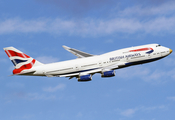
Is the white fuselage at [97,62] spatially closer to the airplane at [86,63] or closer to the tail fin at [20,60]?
the airplane at [86,63]

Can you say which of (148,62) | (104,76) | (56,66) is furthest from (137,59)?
(56,66)

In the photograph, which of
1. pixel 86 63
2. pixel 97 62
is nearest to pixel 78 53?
pixel 86 63

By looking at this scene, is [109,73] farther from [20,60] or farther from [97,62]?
[20,60]

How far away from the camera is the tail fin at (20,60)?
7088cm

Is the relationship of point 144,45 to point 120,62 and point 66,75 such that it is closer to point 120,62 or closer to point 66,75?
point 120,62

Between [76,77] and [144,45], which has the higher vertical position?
[144,45]

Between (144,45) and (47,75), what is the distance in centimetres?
2503

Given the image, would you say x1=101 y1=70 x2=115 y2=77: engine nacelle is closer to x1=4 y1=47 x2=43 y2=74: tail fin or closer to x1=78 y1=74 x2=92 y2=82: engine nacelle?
x1=78 y1=74 x2=92 y2=82: engine nacelle

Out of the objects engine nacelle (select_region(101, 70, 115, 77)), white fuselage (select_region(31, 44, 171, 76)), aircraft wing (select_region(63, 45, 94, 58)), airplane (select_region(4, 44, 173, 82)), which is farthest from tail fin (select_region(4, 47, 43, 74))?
engine nacelle (select_region(101, 70, 115, 77))

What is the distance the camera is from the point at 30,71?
7038cm

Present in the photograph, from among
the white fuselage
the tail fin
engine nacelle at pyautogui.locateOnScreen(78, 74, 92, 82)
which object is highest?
the tail fin

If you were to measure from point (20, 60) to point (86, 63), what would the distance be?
633 inches

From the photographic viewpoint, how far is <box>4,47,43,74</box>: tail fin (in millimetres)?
70875

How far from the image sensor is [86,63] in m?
69.9
